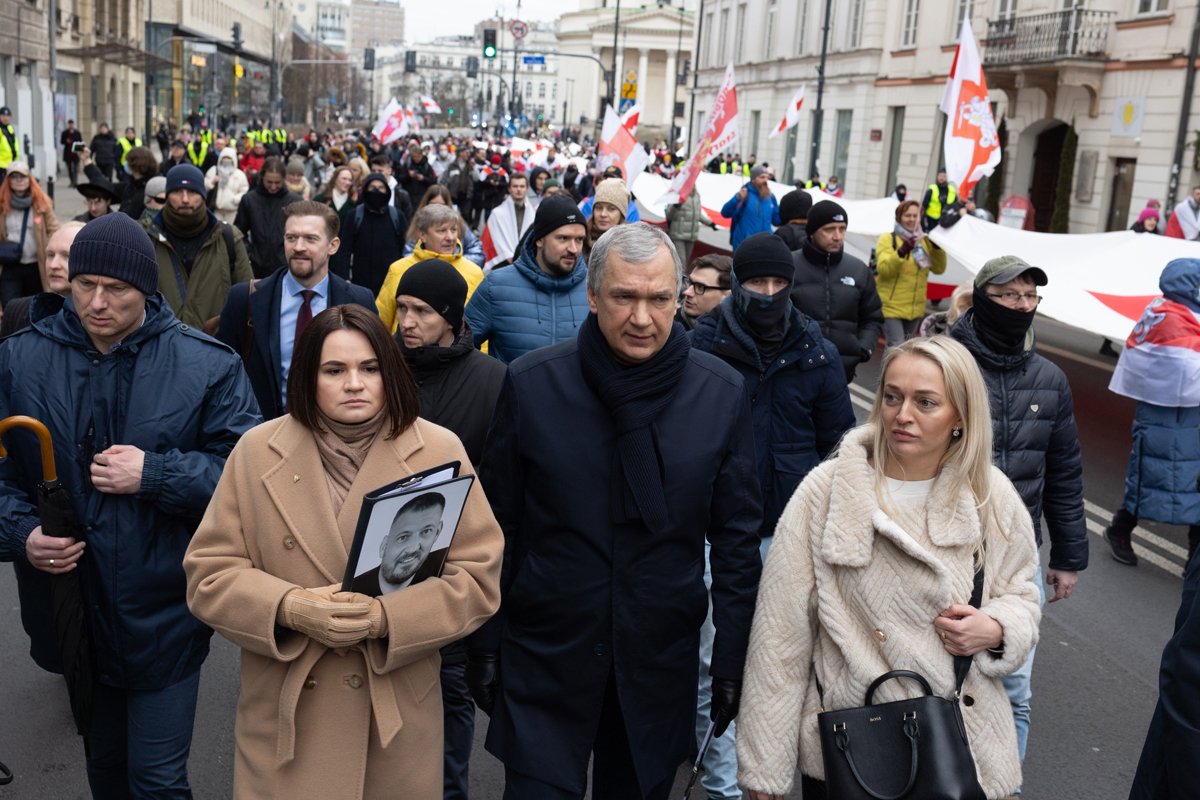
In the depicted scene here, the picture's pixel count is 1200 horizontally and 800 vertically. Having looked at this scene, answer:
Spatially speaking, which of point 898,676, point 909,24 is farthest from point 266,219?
point 909,24

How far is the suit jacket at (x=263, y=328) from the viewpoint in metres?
5.39

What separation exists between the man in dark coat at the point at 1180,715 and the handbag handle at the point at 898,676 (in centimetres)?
48

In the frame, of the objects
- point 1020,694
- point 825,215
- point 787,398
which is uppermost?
point 825,215

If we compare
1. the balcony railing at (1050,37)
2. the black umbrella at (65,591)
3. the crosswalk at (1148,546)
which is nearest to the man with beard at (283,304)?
the black umbrella at (65,591)

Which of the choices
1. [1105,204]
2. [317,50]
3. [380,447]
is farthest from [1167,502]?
[317,50]

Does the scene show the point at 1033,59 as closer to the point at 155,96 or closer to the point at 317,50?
the point at 155,96

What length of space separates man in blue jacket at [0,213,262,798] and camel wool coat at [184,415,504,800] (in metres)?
0.48

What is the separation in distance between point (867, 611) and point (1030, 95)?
3094cm

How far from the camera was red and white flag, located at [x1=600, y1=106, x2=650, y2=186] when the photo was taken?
16.5m

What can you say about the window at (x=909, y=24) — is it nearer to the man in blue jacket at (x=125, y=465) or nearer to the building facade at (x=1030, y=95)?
the building facade at (x=1030, y=95)

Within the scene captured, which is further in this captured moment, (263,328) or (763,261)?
(263,328)

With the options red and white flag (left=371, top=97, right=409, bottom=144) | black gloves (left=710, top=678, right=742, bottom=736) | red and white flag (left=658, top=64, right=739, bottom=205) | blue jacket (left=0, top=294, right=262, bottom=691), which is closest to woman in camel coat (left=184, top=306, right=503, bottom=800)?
blue jacket (left=0, top=294, right=262, bottom=691)

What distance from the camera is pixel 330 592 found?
279 cm

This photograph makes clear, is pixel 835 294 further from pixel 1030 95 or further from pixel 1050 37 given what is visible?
pixel 1030 95
